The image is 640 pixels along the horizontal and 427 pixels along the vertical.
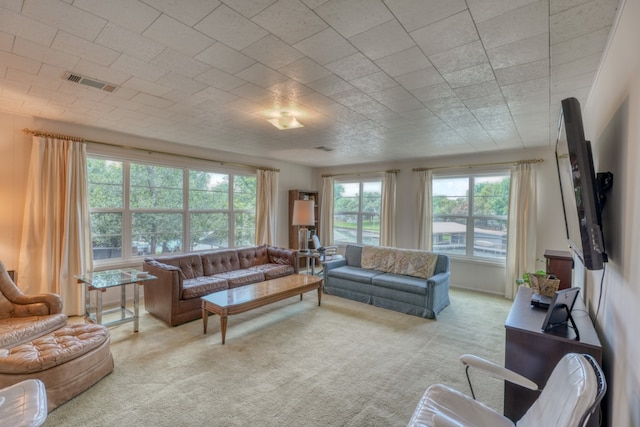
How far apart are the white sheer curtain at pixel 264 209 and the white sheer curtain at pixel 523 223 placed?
4.53 meters

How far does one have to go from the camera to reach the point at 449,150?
203 inches

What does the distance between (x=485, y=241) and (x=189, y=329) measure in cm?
508

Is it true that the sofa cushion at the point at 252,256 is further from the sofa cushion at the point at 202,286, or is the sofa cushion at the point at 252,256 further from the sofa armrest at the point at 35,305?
the sofa armrest at the point at 35,305

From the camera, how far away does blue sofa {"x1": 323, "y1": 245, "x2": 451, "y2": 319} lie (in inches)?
158

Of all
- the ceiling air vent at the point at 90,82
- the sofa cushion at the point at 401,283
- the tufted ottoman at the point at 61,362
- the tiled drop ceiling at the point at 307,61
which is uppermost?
the ceiling air vent at the point at 90,82

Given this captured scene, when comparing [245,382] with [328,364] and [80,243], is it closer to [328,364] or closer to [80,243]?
[328,364]

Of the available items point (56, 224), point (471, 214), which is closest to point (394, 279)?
point (471, 214)

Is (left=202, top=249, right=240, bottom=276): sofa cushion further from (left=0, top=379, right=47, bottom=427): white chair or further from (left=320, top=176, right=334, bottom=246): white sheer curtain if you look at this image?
(left=0, top=379, right=47, bottom=427): white chair

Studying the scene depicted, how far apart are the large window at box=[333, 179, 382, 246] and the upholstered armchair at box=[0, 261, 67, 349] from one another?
18.1 ft

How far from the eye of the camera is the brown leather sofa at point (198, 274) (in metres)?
3.59

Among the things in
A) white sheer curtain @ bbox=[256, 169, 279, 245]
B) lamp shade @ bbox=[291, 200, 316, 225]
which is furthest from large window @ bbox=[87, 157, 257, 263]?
lamp shade @ bbox=[291, 200, 316, 225]

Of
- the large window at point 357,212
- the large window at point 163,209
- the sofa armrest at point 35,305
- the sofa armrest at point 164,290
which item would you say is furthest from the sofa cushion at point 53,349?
the large window at point 357,212

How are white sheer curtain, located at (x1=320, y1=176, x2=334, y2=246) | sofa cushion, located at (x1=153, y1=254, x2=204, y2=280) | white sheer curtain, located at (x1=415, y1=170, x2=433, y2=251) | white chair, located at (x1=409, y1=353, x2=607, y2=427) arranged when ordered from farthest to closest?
white sheer curtain, located at (x1=320, y1=176, x2=334, y2=246) → white sheer curtain, located at (x1=415, y1=170, x2=433, y2=251) → sofa cushion, located at (x1=153, y1=254, x2=204, y2=280) → white chair, located at (x1=409, y1=353, x2=607, y2=427)

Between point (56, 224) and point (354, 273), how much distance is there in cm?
413
